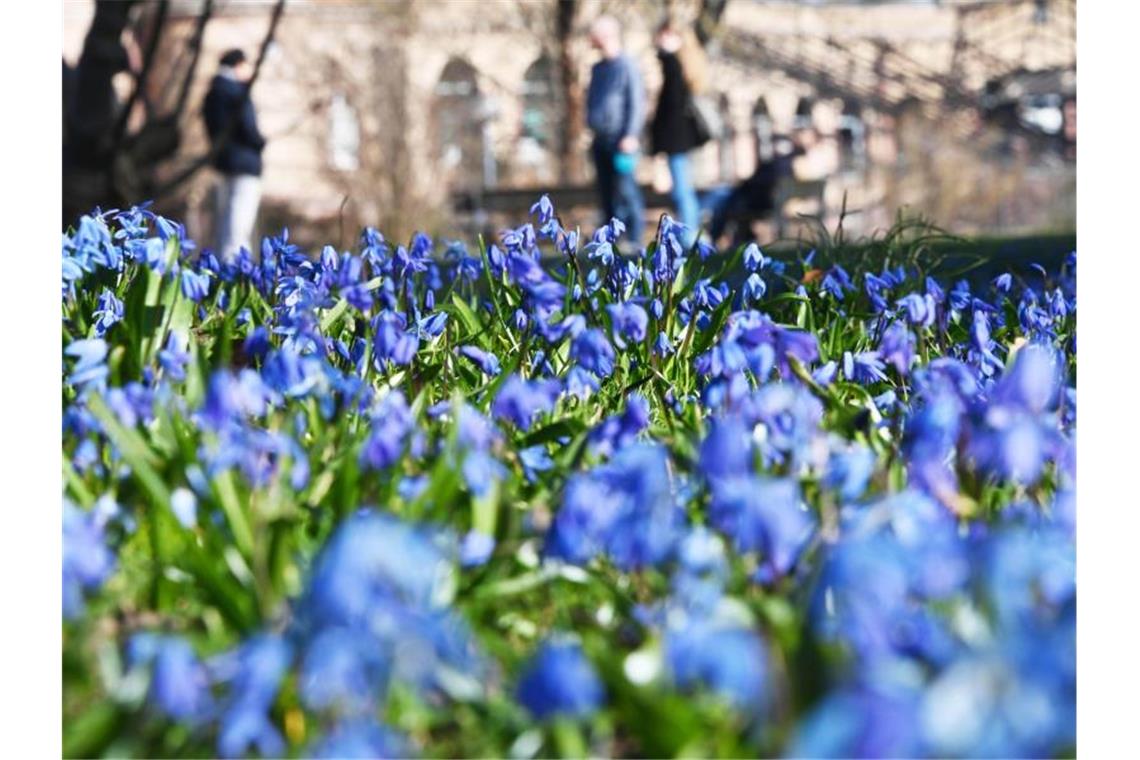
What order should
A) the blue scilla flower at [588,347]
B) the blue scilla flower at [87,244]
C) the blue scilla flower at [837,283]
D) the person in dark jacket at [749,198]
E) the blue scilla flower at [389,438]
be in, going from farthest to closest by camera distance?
the person in dark jacket at [749,198] → the blue scilla flower at [837,283] → the blue scilla flower at [87,244] → the blue scilla flower at [588,347] → the blue scilla flower at [389,438]

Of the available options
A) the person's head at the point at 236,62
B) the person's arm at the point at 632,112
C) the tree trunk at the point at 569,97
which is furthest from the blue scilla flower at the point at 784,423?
the tree trunk at the point at 569,97

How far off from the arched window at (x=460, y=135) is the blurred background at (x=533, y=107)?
0.14ft

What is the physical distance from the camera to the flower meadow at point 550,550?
144 cm

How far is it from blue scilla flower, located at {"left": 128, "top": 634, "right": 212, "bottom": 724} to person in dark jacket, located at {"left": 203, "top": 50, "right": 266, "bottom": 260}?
840 centimetres

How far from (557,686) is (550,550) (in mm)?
541

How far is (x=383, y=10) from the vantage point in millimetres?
23078

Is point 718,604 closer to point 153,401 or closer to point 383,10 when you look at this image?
point 153,401

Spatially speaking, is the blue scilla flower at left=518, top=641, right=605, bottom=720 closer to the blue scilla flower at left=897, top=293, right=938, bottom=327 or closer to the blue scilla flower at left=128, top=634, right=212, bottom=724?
the blue scilla flower at left=128, top=634, right=212, bottom=724

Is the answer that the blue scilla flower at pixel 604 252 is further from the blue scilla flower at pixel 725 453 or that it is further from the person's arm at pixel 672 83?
the person's arm at pixel 672 83

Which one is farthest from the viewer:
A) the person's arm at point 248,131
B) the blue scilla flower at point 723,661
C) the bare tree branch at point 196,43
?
the bare tree branch at point 196,43

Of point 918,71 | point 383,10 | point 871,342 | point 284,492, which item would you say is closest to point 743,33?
point 918,71

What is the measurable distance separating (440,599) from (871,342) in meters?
2.15

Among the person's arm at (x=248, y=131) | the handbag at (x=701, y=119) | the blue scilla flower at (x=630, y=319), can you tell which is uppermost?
the handbag at (x=701, y=119)

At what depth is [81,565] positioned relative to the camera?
5.98 ft
